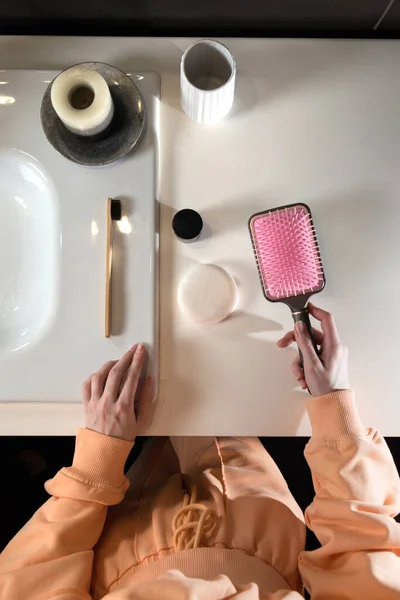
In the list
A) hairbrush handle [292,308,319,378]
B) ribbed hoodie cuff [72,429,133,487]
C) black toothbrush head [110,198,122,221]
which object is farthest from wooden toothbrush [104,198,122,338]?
hairbrush handle [292,308,319,378]

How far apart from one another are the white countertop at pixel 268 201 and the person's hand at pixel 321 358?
22 mm

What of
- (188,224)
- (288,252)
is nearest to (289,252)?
(288,252)

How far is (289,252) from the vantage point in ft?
1.96

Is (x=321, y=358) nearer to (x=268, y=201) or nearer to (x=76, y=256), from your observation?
(x=268, y=201)

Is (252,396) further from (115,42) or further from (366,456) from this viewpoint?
(115,42)

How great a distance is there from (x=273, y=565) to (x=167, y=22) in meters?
0.72

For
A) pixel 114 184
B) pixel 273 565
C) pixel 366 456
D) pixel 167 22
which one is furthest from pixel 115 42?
pixel 273 565

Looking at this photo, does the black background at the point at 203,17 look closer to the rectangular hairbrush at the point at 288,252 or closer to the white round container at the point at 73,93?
the white round container at the point at 73,93

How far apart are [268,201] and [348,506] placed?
1.26 ft

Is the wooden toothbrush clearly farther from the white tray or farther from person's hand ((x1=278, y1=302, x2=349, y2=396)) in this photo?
person's hand ((x1=278, y1=302, x2=349, y2=396))

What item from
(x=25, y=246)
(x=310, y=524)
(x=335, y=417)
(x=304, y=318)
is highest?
(x=25, y=246)

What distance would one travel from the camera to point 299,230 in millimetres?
600

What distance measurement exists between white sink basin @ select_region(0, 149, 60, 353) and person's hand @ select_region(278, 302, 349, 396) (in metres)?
0.31

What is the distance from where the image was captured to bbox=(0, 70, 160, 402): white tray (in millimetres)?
602
